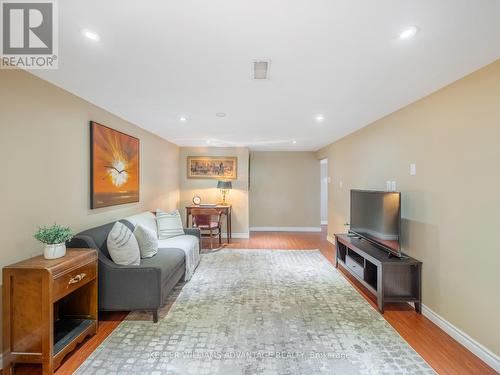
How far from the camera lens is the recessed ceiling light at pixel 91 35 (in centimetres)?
154

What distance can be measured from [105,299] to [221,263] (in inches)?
80.4

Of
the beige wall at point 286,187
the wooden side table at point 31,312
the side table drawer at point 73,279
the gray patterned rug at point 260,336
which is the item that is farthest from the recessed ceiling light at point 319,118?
the beige wall at point 286,187

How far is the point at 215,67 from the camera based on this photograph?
Answer: 1999 mm

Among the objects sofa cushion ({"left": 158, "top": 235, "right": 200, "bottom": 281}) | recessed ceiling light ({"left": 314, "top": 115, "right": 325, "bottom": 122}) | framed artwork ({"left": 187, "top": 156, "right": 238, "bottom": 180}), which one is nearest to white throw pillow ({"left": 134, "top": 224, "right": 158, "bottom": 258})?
sofa cushion ({"left": 158, "top": 235, "right": 200, "bottom": 281})

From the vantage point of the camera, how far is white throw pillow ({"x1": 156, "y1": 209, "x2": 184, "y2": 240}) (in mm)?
3873

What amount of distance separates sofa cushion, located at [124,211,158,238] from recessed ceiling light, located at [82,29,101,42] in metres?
2.36

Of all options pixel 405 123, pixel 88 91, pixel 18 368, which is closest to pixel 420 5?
pixel 405 123

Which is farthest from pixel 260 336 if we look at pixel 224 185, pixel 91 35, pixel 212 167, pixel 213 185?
pixel 212 167

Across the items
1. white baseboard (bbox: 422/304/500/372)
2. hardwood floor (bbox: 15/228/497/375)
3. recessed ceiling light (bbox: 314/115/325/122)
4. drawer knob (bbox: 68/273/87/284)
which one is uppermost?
recessed ceiling light (bbox: 314/115/325/122)

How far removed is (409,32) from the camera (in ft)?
5.03

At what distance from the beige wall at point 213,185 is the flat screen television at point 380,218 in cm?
303

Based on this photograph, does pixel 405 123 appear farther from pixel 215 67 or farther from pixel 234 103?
pixel 215 67

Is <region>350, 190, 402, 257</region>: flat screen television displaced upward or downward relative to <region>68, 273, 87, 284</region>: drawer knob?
upward

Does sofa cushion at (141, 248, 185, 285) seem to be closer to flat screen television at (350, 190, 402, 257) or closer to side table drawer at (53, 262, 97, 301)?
side table drawer at (53, 262, 97, 301)
